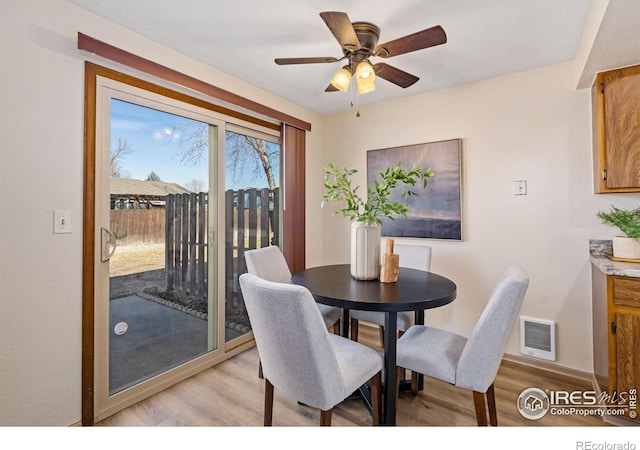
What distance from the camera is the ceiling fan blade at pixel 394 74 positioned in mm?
1922

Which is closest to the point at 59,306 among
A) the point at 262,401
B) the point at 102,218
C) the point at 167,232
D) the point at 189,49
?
the point at 102,218

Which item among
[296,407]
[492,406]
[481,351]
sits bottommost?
[296,407]

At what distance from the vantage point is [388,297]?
61.4 inches

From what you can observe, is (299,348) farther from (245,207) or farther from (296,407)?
(245,207)

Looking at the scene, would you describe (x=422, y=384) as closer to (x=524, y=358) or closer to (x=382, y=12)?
(x=524, y=358)

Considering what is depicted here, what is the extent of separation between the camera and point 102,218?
1879 mm

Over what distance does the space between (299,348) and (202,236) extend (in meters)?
1.55

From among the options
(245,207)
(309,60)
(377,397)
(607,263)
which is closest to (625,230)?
(607,263)

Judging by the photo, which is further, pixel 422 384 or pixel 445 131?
pixel 445 131

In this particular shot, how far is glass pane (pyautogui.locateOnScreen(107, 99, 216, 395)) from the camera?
2020 mm

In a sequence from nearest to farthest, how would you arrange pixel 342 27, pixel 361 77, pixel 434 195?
pixel 342 27 → pixel 361 77 → pixel 434 195

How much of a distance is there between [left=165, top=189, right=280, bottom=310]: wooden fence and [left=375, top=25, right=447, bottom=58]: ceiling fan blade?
1.67 m

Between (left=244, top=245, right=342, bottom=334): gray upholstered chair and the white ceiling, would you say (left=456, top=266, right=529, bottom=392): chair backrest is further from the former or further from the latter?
the white ceiling

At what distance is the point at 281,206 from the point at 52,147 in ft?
6.15
